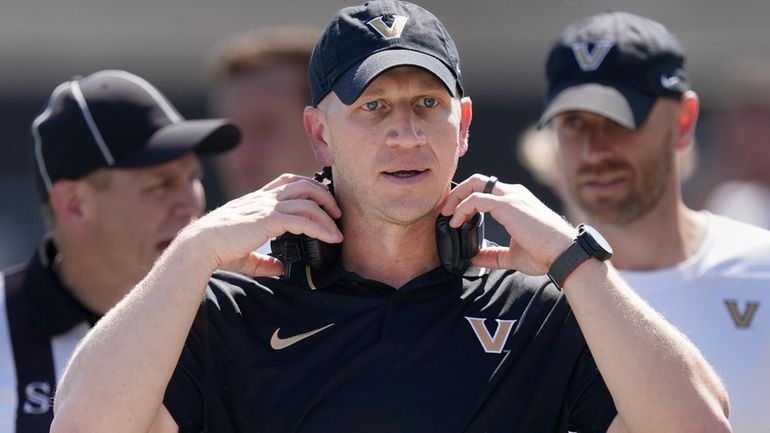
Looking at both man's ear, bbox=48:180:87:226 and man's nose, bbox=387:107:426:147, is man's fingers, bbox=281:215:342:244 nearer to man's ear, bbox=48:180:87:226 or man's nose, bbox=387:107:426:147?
man's nose, bbox=387:107:426:147

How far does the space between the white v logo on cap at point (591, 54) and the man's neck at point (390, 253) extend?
5.11ft

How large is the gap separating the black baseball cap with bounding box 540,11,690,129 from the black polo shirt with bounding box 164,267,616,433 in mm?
1375

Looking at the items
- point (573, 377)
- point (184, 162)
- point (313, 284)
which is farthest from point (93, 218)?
point (573, 377)

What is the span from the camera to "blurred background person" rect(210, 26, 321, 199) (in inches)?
259

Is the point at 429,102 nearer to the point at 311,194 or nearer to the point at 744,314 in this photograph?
the point at 311,194

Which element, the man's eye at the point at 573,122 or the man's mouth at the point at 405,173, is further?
the man's eye at the point at 573,122

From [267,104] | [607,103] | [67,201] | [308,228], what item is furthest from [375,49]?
[267,104]

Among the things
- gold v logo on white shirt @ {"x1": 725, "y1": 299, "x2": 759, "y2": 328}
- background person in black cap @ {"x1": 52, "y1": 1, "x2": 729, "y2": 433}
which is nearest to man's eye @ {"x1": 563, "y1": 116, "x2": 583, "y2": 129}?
gold v logo on white shirt @ {"x1": 725, "y1": 299, "x2": 759, "y2": 328}

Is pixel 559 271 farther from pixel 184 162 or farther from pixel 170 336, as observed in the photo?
pixel 184 162

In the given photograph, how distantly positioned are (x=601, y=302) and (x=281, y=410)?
77cm

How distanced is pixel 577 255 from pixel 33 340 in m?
1.98

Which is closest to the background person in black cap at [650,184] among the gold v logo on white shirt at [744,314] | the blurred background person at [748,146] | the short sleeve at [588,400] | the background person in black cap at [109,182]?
the gold v logo on white shirt at [744,314]

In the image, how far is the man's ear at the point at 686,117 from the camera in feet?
16.2

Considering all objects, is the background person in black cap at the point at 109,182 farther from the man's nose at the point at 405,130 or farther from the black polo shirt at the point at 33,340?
the man's nose at the point at 405,130
